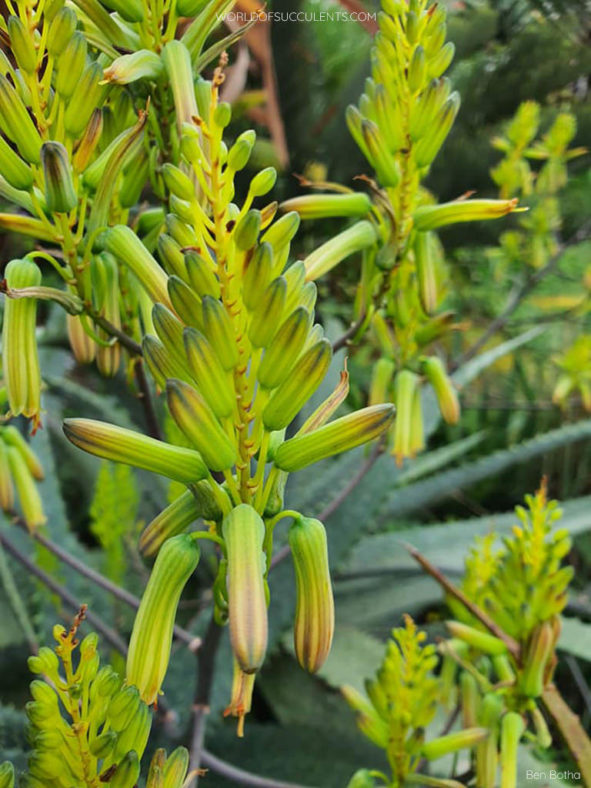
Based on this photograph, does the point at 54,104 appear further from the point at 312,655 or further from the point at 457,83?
the point at 457,83

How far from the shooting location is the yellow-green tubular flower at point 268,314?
0.19 meters

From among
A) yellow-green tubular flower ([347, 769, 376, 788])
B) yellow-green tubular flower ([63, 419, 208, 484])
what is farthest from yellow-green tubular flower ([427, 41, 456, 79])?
yellow-green tubular flower ([347, 769, 376, 788])

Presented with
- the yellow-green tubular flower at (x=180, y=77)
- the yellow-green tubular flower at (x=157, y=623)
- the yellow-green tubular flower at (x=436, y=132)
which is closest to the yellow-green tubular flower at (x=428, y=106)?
the yellow-green tubular flower at (x=436, y=132)

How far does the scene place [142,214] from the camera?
1.07ft

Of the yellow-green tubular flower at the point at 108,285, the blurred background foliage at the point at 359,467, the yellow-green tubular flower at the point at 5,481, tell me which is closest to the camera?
the yellow-green tubular flower at the point at 108,285

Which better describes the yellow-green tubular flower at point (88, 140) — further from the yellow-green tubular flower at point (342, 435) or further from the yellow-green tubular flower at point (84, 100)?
the yellow-green tubular flower at point (342, 435)

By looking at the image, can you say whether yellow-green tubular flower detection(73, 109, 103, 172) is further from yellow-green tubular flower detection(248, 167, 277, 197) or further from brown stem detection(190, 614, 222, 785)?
brown stem detection(190, 614, 222, 785)

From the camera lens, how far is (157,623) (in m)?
0.21

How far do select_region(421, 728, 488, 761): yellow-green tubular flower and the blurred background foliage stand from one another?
13cm

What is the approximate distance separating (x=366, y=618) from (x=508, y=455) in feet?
0.96

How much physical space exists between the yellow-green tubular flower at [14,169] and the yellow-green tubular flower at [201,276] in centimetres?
9

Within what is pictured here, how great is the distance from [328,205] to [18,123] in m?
0.14

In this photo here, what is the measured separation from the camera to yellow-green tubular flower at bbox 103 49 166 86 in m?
0.24

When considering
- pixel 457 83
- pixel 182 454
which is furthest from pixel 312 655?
pixel 457 83
